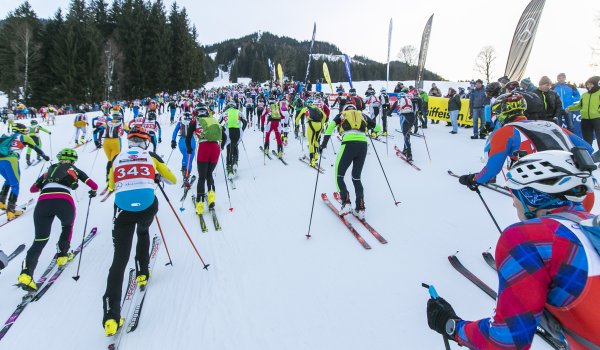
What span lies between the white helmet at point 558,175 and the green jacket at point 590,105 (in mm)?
7521

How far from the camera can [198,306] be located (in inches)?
160

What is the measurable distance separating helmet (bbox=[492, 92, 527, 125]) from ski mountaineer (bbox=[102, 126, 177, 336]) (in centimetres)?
478

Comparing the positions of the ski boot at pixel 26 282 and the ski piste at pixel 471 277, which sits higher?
the ski piste at pixel 471 277

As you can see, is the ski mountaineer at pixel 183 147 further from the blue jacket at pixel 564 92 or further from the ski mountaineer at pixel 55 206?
the blue jacket at pixel 564 92

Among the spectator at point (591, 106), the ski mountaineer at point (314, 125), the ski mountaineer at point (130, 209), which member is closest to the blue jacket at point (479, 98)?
the spectator at point (591, 106)

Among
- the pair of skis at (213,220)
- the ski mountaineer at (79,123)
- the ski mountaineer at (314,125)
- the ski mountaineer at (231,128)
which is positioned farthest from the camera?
the ski mountaineer at (79,123)

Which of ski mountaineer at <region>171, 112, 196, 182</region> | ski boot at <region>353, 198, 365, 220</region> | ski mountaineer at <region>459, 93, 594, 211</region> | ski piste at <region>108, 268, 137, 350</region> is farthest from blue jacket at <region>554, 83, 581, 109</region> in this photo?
ski piste at <region>108, 268, 137, 350</region>

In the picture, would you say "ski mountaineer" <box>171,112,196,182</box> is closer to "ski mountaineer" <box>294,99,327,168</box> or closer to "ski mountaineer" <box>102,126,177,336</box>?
"ski mountaineer" <box>294,99,327,168</box>

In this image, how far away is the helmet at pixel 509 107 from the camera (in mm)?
4207

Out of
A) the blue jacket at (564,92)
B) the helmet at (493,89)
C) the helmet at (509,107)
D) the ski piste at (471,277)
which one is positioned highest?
the blue jacket at (564,92)

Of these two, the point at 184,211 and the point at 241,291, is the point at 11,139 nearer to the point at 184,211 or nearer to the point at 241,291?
the point at 184,211

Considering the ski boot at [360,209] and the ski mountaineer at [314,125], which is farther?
the ski mountaineer at [314,125]

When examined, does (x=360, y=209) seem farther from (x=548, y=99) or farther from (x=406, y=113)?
(x=406, y=113)

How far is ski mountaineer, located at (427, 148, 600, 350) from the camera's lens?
1329mm
